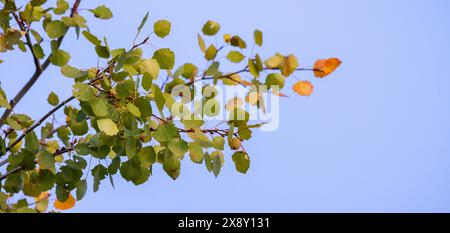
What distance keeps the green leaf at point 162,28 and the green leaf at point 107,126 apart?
18.9 inches

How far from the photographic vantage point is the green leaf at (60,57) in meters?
2.91

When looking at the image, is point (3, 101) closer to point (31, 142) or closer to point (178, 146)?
point (31, 142)

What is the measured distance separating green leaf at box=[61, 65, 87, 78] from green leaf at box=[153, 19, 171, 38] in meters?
0.38

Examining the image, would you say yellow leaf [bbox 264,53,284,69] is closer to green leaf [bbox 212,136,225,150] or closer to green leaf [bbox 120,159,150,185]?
green leaf [bbox 212,136,225,150]

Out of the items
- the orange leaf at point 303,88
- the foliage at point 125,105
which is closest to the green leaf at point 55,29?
the foliage at point 125,105

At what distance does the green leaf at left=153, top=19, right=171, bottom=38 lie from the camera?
2703 mm

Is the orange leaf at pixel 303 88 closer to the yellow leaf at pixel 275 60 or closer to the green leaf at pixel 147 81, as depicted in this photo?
the yellow leaf at pixel 275 60

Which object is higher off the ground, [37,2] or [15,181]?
[37,2]

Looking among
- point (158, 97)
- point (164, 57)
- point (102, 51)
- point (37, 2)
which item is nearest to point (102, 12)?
point (37, 2)

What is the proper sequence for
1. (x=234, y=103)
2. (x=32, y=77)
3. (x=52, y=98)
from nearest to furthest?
(x=234, y=103) < (x=32, y=77) < (x=52, y=98)

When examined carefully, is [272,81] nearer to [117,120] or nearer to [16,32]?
[117,120]

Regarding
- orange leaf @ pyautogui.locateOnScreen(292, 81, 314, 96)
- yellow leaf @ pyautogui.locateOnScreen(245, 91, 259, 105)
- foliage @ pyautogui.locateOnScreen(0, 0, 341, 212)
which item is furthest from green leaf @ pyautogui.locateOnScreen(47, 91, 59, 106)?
orange leaf @ pyautogui.locateOnScreen(292, 81, 314, 96)

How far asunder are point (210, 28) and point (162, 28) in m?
0.44

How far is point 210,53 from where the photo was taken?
2.29 meters
